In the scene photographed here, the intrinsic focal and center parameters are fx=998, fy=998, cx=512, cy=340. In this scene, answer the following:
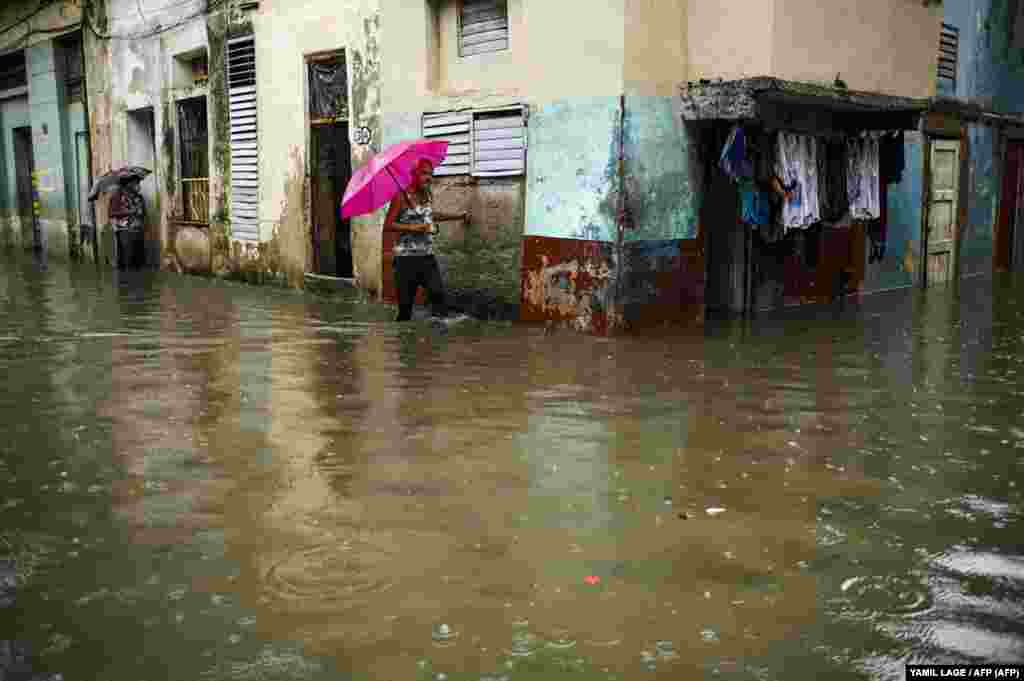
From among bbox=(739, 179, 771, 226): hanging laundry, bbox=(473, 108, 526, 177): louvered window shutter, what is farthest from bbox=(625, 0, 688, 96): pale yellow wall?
bbox=(473, 108, 526, 177): louvered window shutter

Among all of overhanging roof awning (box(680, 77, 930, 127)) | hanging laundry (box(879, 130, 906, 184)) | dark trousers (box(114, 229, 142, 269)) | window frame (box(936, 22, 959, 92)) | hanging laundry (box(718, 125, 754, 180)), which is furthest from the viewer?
dark trousers (box(114, 229, 142, 269))

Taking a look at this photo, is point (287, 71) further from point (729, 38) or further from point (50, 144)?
point (50, 144)

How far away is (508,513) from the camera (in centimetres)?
425

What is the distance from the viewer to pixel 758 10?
9203mm

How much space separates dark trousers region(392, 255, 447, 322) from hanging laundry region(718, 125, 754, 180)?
2973mm

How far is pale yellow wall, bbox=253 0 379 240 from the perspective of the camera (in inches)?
466

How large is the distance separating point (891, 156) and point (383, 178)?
255 inches

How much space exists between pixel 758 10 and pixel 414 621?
7.64m

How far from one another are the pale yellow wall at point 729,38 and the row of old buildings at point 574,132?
2cm

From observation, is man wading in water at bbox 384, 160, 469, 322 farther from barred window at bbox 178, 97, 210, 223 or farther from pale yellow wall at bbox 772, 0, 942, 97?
barred window at bbox 178, 97, 210, 223

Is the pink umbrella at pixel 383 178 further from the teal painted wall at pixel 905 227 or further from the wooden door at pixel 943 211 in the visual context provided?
the wooden door at pixel 943 211

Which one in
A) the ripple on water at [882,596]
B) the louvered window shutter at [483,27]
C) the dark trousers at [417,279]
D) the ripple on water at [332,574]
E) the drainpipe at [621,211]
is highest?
the louvered window shutter at [483,27]

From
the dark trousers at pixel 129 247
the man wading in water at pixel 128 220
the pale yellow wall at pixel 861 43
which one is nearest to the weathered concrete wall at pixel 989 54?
the pale yellow wall at pixel 861 43

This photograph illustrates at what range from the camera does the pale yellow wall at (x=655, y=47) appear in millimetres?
8891
